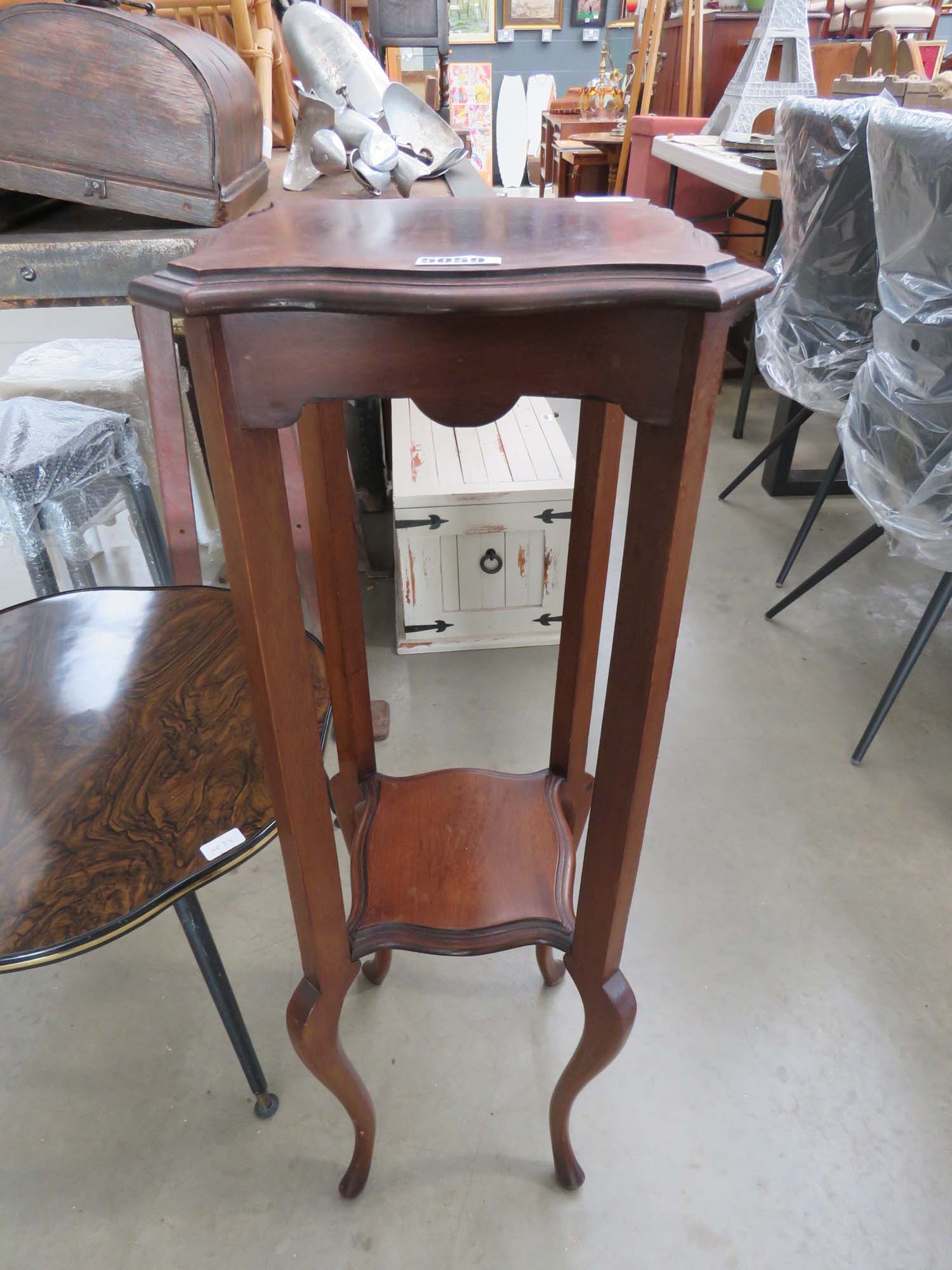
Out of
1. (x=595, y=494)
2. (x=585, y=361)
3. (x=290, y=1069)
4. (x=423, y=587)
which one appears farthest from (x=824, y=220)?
(x=290, y=1069)

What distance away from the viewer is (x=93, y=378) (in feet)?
4.77

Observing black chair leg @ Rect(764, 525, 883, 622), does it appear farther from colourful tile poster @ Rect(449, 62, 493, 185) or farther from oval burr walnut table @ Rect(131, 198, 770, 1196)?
colourful tile poster @ Rect(449, 62, 493, 185)

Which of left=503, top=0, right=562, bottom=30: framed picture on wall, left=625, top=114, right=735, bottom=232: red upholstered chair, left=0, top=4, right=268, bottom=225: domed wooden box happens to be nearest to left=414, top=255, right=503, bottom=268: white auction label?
left=0, top=4, right=268, bottom=225: domed wooden box

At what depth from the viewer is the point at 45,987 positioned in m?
1.12

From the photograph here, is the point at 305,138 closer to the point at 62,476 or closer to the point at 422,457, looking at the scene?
the point at 422,457

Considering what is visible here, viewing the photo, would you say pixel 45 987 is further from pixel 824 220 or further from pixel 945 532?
pixel 824 220

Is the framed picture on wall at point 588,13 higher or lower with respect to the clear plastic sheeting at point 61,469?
higher

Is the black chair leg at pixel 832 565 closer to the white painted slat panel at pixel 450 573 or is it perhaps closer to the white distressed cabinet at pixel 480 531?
the white distressed cabinet at pixel 480 531

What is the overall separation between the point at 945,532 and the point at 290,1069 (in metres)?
1.21

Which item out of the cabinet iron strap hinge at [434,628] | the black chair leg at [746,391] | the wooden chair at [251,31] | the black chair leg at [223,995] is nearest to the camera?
the black chair leg at [223,995]

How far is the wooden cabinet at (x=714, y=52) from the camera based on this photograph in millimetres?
3576

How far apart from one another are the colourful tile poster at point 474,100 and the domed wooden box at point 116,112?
582 centimetres

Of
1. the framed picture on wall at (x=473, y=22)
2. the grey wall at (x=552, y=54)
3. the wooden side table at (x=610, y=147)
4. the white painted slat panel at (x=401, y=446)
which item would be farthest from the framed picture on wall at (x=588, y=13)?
the white painted slat panel at (x=401, y=446)

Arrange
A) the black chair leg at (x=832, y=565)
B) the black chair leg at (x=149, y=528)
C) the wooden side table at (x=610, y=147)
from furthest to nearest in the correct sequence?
the wooden side table at (x=610, y=147) → the black chair leg at (x=832, y=565) → the black chair leg at (x=149, y=528)
